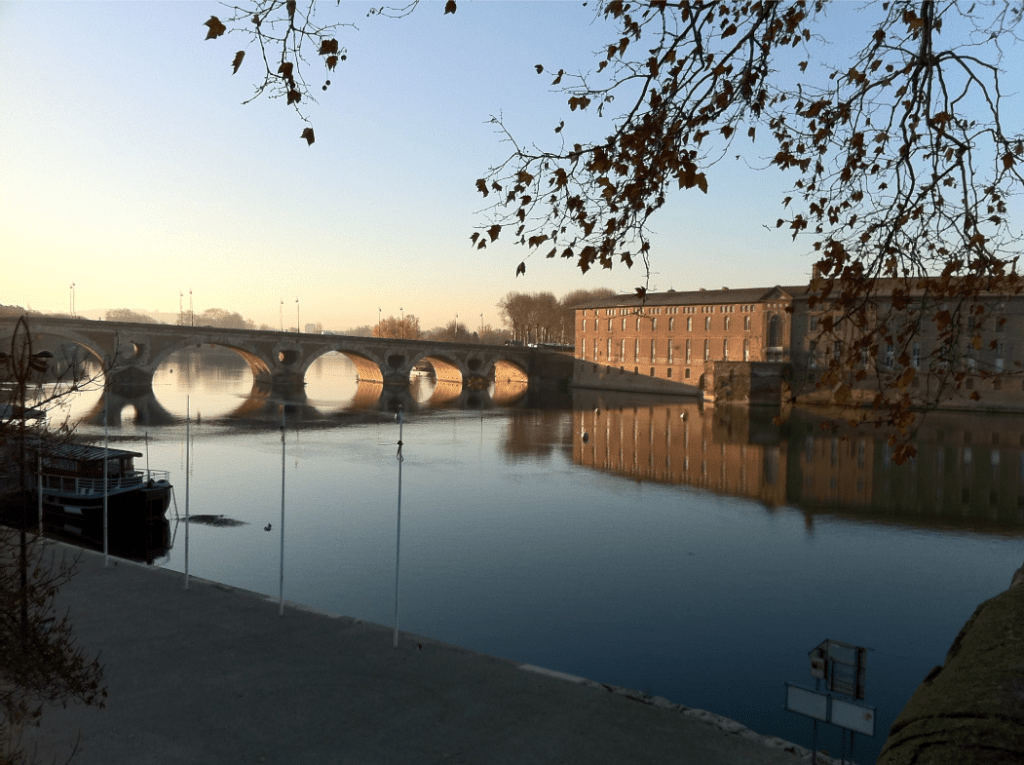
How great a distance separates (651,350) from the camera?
78.8 meters

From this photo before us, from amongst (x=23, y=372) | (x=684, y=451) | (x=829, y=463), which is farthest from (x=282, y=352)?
(x=23, y=372)

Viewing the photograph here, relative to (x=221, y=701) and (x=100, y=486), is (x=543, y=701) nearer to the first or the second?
(x=221, y=701)

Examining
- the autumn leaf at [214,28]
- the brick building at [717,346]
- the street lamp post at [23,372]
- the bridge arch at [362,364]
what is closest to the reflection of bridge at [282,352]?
the bridge arch at [362,364]

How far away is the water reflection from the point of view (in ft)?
97.2

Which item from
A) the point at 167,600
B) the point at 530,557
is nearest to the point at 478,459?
the point at 530,557

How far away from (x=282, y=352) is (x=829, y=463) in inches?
2051

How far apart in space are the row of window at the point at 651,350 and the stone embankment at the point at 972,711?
7116 cm

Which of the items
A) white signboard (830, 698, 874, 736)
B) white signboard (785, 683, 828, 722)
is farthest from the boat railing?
white signboard (830, 698, 874, 736)

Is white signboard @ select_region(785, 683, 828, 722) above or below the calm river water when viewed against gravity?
above

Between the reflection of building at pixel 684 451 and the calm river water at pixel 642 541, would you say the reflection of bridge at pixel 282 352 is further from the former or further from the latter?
the reflection of building at pixel 684 451

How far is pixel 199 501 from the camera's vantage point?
28.3 metres

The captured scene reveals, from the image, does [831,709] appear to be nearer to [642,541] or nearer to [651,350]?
[642,541]

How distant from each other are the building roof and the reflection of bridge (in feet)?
45.7

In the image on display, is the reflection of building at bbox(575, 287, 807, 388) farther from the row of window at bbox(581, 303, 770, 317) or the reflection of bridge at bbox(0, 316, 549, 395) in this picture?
the reflection of bridge at bbox(0, 316, 549, 395)
